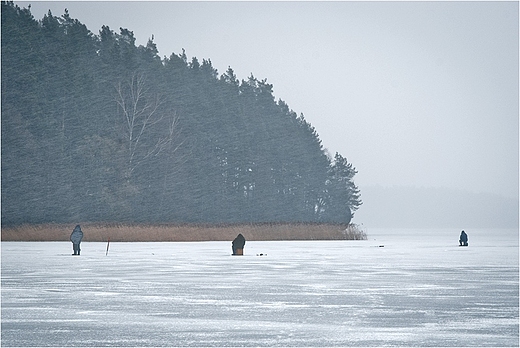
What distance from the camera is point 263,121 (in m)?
112

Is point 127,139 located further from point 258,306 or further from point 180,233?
point 258,306

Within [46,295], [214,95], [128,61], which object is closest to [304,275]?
[46,295]

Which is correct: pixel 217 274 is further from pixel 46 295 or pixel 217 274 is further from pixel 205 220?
pixel 205 220

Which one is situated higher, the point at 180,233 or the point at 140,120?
the point at 140,120

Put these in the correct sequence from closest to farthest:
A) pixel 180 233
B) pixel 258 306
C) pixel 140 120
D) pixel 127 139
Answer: pixel 258 306 → pixel 180 233 → pixel 127 139 → pixel 140 120

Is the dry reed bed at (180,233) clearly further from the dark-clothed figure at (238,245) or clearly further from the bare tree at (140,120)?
the dark-clothed figure at (238,245)

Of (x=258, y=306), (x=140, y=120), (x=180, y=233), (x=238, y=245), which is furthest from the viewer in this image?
(x=140, y=120)

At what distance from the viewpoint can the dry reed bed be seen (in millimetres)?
58844

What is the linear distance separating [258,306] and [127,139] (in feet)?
233

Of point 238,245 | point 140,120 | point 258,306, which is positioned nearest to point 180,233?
point 238,245

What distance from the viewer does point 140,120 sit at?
87188 millimetres

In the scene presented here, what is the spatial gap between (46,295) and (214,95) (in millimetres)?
89696

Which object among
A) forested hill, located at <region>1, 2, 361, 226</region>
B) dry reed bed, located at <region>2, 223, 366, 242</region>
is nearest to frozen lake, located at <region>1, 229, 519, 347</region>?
dry reed bed, located at <region>2, 223, 366, 242</region>

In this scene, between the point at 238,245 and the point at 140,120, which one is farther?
the point at 140,120
